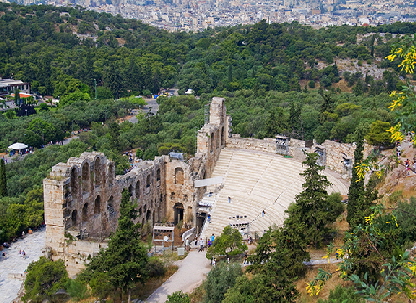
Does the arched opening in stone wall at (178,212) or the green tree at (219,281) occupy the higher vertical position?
the green tree at (219,281)

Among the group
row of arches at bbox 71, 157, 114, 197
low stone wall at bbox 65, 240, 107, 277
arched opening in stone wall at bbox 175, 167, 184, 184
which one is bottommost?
low stone wall at bbox 65, 240, 107, 277

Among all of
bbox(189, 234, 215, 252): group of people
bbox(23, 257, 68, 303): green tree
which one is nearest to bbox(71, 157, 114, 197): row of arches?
bbox(23, 257, 68, 303): green tree

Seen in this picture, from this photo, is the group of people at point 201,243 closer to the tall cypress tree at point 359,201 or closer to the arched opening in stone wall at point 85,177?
Answer: the arched opening in stone wall at point 85,177

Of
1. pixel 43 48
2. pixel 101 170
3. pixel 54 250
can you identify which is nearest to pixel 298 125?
pixel 101 170

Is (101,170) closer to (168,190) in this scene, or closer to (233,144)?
(168,190)

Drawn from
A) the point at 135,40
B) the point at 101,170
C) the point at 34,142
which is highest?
the point at 135,40

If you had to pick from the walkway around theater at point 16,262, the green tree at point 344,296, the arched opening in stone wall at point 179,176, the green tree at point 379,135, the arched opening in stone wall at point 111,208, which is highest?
the green tree at point 379,135

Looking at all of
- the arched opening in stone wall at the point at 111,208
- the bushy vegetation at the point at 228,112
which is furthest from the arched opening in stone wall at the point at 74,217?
the arched opening in stone wall at the point at 111,208

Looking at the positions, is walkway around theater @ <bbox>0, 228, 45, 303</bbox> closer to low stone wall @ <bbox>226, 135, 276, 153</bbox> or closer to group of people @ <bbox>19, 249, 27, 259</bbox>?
group of people @ <bbox>19, 249, 27, 259</bbox>
